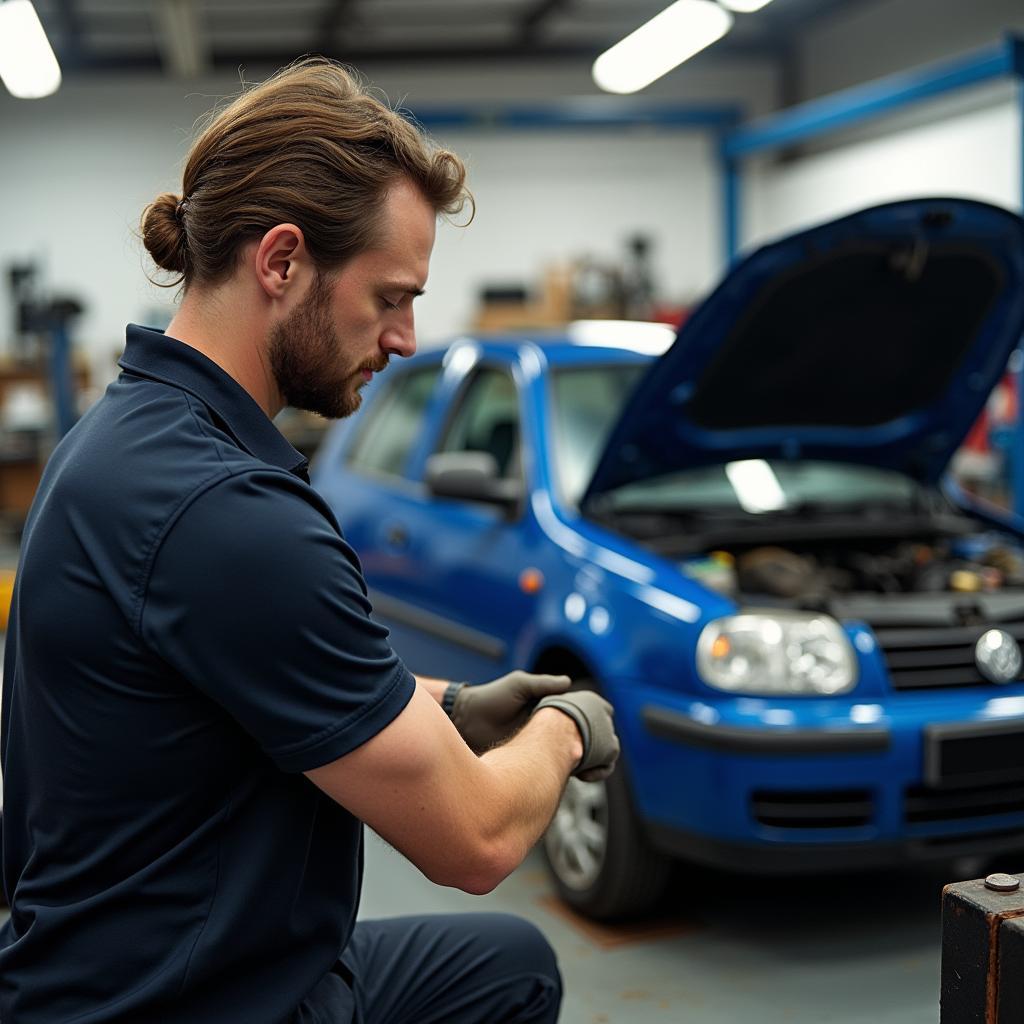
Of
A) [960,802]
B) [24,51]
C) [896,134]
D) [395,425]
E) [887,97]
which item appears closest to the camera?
[960,802]

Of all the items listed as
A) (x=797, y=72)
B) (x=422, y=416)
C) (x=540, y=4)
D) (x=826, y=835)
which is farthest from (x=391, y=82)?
(x=826, y=835)

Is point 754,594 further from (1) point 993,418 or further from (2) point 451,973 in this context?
(1) point 993,418

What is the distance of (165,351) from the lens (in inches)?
55.4

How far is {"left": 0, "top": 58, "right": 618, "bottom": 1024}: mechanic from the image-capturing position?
1237 mm

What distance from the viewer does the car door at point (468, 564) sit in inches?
138

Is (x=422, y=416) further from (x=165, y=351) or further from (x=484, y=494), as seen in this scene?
(x=165, y=351)

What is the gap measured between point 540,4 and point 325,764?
1287 cm

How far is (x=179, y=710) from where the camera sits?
1286 millimetres

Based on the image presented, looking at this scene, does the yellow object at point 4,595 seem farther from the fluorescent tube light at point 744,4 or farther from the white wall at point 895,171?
the fluorescent tube light at point 744,4

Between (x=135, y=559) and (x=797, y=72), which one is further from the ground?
(x=797, y=72)

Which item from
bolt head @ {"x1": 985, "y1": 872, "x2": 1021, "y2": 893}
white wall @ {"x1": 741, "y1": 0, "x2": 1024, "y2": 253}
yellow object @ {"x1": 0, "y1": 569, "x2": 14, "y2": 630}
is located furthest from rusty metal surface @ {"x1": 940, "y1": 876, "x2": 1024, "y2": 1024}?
white wall @ {"x1": 741, "y1": 0, "x2": 1024, "y2": 253}

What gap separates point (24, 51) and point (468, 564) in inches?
289

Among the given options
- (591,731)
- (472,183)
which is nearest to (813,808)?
(591,731)

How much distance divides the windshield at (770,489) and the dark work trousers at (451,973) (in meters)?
1.95
